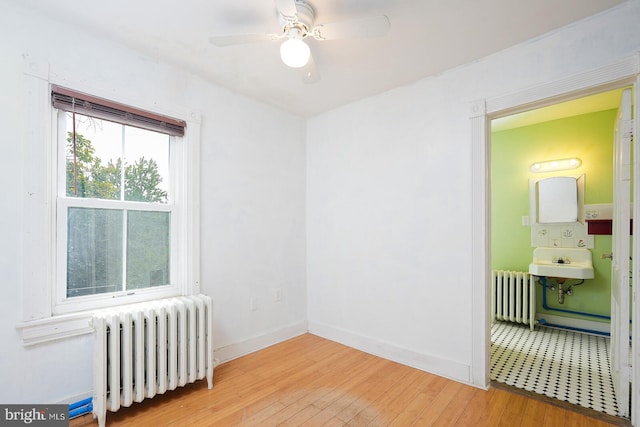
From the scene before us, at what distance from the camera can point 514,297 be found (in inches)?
147

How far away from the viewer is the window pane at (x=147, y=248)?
232 centimetres

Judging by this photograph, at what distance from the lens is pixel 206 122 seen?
273 cm

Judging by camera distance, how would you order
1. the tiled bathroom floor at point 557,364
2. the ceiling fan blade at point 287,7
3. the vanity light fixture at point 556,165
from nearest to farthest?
the ceiling fan blade at point 287,7 → the tiled bathroom floor at point 557,364 → the vanity light fixture at point 556,165

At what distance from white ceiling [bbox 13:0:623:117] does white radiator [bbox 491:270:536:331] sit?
107 inches

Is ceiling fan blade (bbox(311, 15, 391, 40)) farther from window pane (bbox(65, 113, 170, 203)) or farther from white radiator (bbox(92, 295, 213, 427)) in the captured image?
white radiator (bbox(92, 295, 213, 427))

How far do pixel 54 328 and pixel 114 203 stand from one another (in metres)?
0.88

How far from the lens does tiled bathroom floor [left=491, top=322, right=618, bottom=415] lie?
2193mm

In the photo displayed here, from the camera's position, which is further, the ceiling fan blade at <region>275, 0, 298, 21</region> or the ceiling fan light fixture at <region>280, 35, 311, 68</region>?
the ceiling fan light fixture at <region>280, 35, 311, 68</region>

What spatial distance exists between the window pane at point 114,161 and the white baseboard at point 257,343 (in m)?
1.47

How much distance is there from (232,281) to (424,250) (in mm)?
1811

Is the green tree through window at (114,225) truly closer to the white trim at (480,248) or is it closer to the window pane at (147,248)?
the window pane at (147,248)

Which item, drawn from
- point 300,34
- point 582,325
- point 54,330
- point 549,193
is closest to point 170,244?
point 54,330

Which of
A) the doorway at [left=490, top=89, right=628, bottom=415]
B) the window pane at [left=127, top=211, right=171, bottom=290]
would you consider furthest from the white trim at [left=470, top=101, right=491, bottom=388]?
the window pane at [left=127, top=211, right=171, bottom=290]

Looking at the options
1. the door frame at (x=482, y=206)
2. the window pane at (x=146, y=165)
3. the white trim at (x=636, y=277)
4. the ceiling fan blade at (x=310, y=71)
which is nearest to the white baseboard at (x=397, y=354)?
the door frame at (x=482, y=206)
